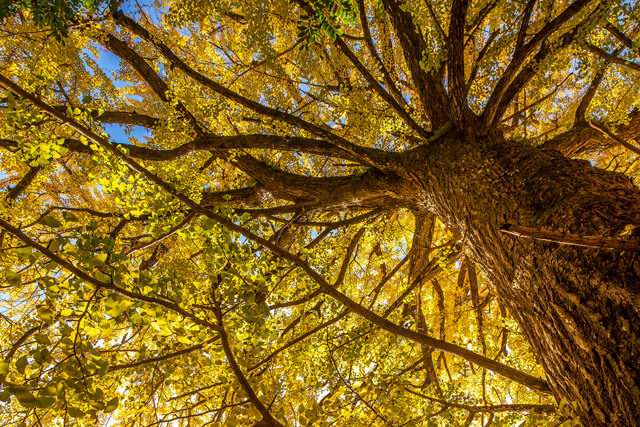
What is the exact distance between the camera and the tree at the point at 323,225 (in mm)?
1158

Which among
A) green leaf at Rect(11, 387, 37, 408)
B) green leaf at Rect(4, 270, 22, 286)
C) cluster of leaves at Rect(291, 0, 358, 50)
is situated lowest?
green leaf at Rect(11, 387, 37, 408)

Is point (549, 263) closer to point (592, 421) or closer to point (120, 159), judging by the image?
point (592, 421)

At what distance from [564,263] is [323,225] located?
2274mm

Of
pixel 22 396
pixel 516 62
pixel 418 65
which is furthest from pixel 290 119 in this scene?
pixel 22 396

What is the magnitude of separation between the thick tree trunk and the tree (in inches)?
0.4

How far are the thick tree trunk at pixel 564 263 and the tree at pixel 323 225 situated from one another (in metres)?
0.01

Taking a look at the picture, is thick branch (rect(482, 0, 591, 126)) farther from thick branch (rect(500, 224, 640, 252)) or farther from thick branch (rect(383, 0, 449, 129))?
thick branch (rect(500, 224, 640, 252))

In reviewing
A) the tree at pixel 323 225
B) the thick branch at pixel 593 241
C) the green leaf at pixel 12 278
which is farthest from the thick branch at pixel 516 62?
the green leaf at pixel 12 278

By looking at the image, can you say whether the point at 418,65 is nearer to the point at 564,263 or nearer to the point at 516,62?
the point at 516,62

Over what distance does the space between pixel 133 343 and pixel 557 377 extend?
405cm

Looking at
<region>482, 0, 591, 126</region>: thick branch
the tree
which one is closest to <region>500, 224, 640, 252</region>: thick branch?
the tree

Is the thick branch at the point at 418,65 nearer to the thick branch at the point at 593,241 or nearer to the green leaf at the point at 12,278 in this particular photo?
the thick branch at the point at 593,241

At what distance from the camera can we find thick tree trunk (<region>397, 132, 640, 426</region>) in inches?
43.8

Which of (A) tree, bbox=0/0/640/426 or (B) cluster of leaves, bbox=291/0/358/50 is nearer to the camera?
(A) tree, bbox=0/0/640/426
